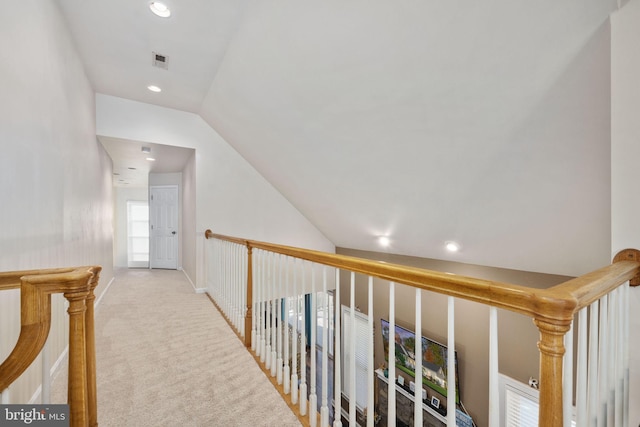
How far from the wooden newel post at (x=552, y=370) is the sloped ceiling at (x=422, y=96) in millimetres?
1513

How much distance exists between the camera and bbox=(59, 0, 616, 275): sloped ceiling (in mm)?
1544

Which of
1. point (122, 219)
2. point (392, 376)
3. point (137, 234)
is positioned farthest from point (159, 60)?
point (122, 219)

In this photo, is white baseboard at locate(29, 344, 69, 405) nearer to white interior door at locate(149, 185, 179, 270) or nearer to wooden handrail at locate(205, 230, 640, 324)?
wooden handrail at locate(205, 230, 640, 324)

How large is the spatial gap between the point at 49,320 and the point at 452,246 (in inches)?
147

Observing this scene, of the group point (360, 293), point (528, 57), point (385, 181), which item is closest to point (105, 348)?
point (385, 181)

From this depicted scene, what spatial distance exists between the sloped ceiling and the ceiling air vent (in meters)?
0.11

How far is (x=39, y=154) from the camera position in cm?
181

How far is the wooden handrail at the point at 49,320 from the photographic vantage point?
0.75m

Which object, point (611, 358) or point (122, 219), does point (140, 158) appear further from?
point (611, 358)

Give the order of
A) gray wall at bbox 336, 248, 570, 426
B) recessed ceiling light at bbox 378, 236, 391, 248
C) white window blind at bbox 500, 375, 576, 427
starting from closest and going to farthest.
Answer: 1. white window blind at bbox 500, 375, 576, 427
2. gray wall at bbox 336, 248, 570, 426
3. recessed ceiling light at bbox 378, 236, 391, 248

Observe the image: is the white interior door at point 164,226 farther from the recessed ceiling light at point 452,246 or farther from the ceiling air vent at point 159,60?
the recessed ceiling light at point 452,246

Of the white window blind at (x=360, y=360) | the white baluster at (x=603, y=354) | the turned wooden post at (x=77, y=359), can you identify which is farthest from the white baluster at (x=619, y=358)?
the white window blind at (x=360, y=360)

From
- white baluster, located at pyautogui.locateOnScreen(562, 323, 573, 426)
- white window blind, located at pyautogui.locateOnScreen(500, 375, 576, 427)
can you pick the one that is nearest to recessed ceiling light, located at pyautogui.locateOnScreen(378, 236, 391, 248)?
white window blind, located at pyautogui.locateOnScreen(500, 375, 576, 427)

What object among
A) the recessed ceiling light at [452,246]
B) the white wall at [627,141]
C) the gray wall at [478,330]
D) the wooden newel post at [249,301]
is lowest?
the gray wall at [478,330]
